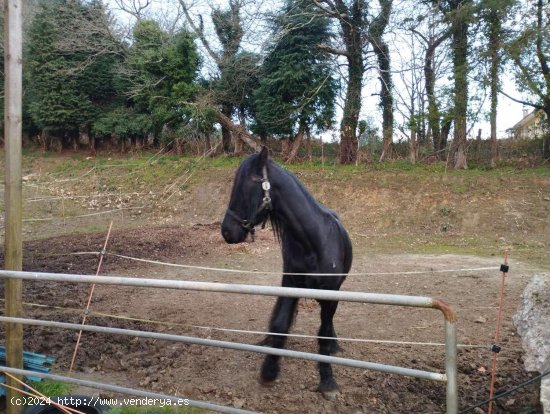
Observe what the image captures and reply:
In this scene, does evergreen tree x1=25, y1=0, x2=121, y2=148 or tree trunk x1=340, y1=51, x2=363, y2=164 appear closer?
tree trunk x1=340, y1=51, x2=363, y2=164

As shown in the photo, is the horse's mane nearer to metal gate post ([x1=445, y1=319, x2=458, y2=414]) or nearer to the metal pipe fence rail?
the metal pipe fence rail

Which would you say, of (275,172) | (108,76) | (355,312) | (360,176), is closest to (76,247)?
(355,312)

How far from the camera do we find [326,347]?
3.91 metres

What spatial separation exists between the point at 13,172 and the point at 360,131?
17794mm

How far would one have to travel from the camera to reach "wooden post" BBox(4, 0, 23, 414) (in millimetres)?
3328

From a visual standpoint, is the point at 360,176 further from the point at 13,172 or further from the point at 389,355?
the point at 13,172

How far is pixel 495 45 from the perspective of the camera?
606 inches

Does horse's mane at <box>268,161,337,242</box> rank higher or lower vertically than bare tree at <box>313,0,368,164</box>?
lower

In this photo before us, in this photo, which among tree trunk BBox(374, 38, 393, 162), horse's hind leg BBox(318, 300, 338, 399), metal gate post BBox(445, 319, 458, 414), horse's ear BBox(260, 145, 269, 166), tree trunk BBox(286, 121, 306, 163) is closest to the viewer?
metal gate post BBox(445, 319, 458, 414)

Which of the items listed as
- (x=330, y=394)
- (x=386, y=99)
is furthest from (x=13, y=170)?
(x=386, y=99)

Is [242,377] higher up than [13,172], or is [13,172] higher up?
[13,172]

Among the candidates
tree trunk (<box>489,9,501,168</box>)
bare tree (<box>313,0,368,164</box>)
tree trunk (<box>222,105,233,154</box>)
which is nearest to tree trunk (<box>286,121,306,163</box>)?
bare tree (<box>313,0,368,164</box>)

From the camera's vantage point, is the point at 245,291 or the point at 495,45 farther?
the point at 495,45

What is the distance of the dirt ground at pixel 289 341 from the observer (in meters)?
3.60
